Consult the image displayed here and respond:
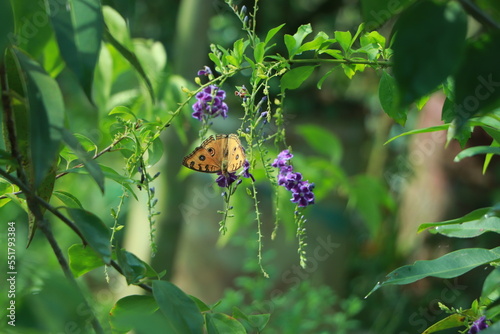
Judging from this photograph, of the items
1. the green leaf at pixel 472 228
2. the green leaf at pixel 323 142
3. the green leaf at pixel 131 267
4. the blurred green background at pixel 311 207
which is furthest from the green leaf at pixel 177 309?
the green leaf at pixel 323 142

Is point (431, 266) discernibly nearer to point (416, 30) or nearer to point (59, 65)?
point (416, 30)

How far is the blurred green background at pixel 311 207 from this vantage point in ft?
4.38

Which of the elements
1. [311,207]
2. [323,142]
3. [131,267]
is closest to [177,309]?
[131,267]

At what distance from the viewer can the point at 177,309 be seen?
0.40m

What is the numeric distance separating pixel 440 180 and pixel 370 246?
91 centimetres

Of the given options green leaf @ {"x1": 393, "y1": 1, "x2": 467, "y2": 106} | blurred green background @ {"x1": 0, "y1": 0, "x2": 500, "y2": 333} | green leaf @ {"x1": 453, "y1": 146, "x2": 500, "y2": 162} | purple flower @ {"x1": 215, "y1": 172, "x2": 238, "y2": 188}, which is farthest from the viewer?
blurred green background @ {"x1": 0, "y1": 0, "x2": 500, "y2": 333}

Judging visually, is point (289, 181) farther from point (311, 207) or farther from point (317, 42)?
point (311, 207)

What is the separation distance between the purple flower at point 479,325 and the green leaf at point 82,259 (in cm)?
29

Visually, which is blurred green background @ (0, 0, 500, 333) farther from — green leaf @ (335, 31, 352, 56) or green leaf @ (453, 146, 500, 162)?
green leaf @ (453, 146, 500, 162)

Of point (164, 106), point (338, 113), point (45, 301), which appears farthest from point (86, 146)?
point (338, 113)

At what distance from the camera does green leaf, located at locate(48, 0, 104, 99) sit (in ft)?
1.09

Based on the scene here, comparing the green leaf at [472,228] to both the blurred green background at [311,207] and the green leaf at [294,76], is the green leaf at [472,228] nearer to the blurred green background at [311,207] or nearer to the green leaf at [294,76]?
the green leaf at [294,76]

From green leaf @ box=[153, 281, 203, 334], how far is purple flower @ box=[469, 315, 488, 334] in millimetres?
228

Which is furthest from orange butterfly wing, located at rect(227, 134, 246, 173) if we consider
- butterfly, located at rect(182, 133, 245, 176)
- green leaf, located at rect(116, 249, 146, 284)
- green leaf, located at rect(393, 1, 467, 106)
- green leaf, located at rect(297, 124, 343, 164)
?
green leaf, located at rect(297, 124, 343, 164)
